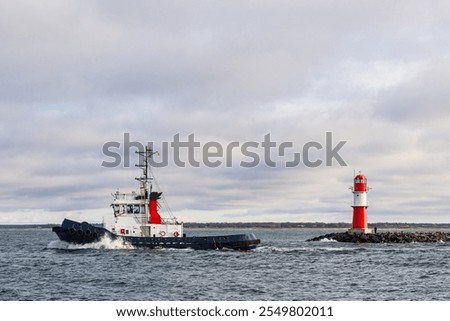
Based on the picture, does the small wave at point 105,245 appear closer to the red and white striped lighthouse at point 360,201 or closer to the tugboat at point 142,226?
the tugboat at point 142,226

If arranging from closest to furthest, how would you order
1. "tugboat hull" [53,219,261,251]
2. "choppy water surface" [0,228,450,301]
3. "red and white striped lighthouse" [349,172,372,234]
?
"choppy water surface" [0,228,450,301], "tugboat hull" [53,219,261,251], "red and white striped lighthouse" [349,172,372,234]

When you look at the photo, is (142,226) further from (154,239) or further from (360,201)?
(360,201)

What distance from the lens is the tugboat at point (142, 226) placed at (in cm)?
5534

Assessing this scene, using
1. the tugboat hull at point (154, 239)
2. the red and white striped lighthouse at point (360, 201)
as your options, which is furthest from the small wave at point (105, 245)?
the red and white striped lighthouse at point (360, 201)

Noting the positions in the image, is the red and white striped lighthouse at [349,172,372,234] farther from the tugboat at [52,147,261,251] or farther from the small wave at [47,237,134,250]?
the small wave at [47,237,134,250]

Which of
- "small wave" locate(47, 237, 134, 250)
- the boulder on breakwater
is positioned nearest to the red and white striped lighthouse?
the boulder on breakwater

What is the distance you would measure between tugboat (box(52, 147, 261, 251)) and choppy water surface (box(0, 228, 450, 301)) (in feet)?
6.07

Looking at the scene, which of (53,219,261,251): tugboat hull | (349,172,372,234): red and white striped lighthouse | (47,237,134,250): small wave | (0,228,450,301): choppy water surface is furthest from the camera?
(349,172,372,234): red and white striped lighthouse

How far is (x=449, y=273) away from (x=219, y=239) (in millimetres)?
21541

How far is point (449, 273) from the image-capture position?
40094mm

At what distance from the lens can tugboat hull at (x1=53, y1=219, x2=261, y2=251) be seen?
53844 millimetres

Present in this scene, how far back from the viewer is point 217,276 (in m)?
37.2

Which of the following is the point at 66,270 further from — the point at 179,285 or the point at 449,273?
the point at 449,273
